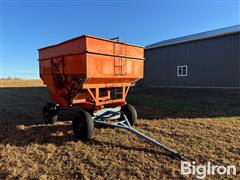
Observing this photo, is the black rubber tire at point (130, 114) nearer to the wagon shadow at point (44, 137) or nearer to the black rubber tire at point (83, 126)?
the wagon shadow at point (44, 137)

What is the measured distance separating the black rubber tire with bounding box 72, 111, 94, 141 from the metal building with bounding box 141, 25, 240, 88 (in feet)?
40.5

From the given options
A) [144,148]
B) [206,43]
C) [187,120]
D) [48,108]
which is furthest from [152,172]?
[206,43]

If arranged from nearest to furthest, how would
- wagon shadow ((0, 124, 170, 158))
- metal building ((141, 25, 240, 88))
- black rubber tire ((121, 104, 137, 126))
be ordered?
1. wagon shadow ((0, 124, 170, 158))
2. black rubber tire ((121, 104, 137, 126))
3. metal building ((141, 25, 240, 88))

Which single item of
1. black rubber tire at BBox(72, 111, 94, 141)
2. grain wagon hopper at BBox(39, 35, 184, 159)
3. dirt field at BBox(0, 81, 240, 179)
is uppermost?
grain wagon hopper at BBox(39, 35, 184, 159)

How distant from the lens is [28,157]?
3486mm

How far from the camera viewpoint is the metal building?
516 inches

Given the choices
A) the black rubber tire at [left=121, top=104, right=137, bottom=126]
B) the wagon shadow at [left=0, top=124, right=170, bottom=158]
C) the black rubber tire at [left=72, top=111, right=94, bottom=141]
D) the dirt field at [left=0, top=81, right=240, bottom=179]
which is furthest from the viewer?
the black rubber tire at [left=121, top=104, right=137, bottom=126]

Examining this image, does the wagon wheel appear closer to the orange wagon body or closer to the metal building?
the orange wagon body

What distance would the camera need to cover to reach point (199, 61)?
14891 millimetres

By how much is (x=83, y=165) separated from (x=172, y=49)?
15.4 m

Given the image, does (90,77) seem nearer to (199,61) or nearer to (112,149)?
(112,149)

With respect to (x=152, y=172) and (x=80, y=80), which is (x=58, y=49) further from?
(x=152, y=172)

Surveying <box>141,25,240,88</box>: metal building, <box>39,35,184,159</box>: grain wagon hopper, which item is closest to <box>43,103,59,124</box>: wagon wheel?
<box>39,35,184,159</box>: grain wagon hopper

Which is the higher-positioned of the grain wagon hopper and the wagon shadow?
the grain wagon hopper
